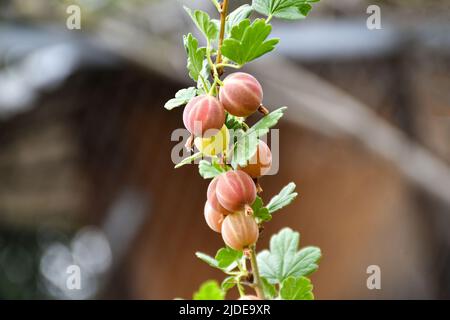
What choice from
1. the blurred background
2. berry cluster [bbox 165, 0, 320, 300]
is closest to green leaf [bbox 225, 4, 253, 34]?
berry cluster [bbox 165, 0, 320, 300]

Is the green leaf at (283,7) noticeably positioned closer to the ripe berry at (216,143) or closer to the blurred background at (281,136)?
the ripe berry at (216,143)

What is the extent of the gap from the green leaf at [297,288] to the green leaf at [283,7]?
0.45 feet

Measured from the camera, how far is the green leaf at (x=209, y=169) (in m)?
0.30

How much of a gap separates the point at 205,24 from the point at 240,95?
0.17 feet

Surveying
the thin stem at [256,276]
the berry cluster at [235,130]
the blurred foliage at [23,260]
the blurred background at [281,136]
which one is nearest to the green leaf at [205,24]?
the berry cluster at [235,130]

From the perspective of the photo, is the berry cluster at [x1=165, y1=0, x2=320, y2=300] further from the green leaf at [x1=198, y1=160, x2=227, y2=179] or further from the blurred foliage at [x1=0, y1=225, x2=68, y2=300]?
the blurred foliage at [x1=0, y1=225, x2=68, y2=300]

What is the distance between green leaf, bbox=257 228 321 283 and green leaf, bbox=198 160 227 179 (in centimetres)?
8

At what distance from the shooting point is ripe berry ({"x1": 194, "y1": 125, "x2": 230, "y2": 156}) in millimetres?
300

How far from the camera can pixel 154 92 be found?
1.93 metres

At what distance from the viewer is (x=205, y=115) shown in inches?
11.1

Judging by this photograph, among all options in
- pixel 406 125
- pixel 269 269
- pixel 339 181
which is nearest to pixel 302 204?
pixel 339 181

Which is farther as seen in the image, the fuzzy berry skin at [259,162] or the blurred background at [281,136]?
the blurred background at [281,136]

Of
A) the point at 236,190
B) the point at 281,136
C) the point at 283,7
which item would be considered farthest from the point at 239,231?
the point at 281,136
